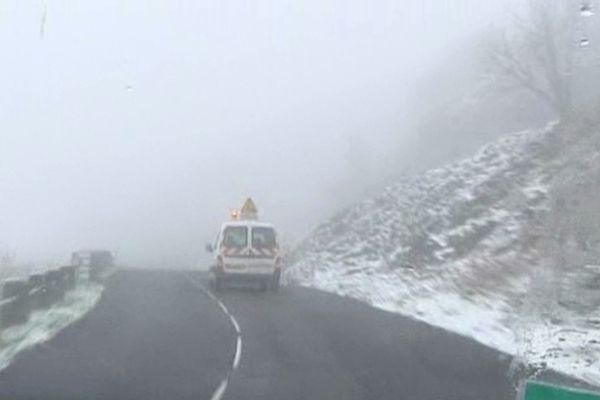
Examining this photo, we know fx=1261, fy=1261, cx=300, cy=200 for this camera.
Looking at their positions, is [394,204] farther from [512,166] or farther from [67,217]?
[67,217]

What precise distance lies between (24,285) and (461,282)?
12143 mm

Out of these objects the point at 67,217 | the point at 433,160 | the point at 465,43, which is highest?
the point at 465,43

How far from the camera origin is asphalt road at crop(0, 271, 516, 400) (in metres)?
14.2

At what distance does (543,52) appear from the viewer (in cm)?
5794

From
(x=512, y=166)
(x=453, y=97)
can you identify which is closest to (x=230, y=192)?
(x=453, y=97)

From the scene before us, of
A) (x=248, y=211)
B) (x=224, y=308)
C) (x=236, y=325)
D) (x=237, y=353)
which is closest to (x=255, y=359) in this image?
(x=237, y=353)

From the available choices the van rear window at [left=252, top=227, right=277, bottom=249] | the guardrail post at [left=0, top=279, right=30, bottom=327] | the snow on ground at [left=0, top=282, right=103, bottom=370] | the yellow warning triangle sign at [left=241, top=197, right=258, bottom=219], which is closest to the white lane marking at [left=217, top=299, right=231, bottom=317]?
the snow on ground at [left=0, top=282, right=103, bottom=370]

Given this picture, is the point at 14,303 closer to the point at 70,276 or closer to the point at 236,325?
the point at 236,325

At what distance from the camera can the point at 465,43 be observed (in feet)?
347

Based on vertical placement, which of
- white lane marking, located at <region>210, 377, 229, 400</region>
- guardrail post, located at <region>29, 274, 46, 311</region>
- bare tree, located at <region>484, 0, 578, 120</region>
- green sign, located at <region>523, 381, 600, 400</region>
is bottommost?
guardrail post, located at <region>29, 274, 46, 311</region>

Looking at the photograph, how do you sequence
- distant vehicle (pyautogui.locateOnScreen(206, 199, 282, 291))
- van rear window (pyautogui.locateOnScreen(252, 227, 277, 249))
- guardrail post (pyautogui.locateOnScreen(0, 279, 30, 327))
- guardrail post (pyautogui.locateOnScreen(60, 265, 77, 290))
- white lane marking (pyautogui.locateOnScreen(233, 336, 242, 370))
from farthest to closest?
1. van rear window (pyautogui.locateOnScreen(252, 227, 277, 249))
2. distant vehicle (pyautogui.locateOnScreen(206, 199, 282, 291))
3. guardrail post (pyautogui.locateOnScreen(60, 265, 77, 290))
4. guardrail post (pyautogui.locateOnScreen(0, 279, 30, 327))
5. white lane marking (pyautogui.locateOnScreen(233, 336, 242, 370))

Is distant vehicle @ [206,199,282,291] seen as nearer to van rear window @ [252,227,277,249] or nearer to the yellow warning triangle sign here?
van rear window @ [252,227,277,249]

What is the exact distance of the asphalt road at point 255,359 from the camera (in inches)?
558

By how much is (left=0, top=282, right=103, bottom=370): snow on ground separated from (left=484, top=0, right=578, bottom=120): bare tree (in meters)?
29.3
